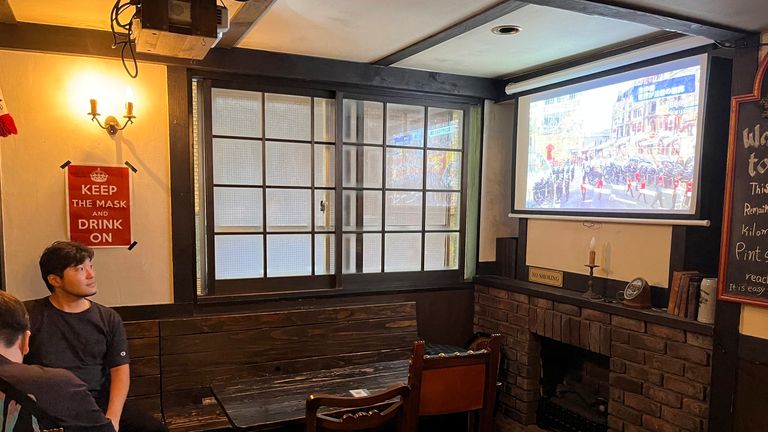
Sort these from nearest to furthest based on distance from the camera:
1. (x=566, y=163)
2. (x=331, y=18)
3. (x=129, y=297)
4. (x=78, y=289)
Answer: (x=78, y=289) < (x=331, y=18) < (x=129, y=297) < (x=566, y=163)

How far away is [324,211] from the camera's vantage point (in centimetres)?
338

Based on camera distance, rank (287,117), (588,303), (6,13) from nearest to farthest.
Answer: (6,13)
(588,303)
(287,117)

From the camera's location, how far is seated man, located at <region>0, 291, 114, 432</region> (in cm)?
141

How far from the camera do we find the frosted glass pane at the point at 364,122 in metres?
3.43

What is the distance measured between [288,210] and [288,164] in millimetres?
305

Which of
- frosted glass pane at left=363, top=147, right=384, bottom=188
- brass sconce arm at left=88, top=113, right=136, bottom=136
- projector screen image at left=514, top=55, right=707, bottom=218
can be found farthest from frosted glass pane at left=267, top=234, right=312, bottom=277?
projector screen image at left=514, top=55, right=707, bottom=218

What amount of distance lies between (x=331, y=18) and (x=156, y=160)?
131 cm

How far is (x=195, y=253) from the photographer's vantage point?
9.75ft

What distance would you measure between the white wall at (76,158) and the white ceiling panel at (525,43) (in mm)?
1676

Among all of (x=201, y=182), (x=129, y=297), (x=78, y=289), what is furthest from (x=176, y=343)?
(x=201, y=182)

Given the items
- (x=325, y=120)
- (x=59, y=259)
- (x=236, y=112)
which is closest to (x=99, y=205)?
(x=59, y=259)

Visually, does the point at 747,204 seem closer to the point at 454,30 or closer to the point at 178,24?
the point at 454,30

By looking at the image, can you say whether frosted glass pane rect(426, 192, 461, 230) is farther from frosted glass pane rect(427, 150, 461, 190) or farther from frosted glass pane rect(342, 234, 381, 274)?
frosted glass pane rect(342, 234, 381, 274)

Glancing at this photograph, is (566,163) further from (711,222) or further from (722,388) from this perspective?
(722,388)
